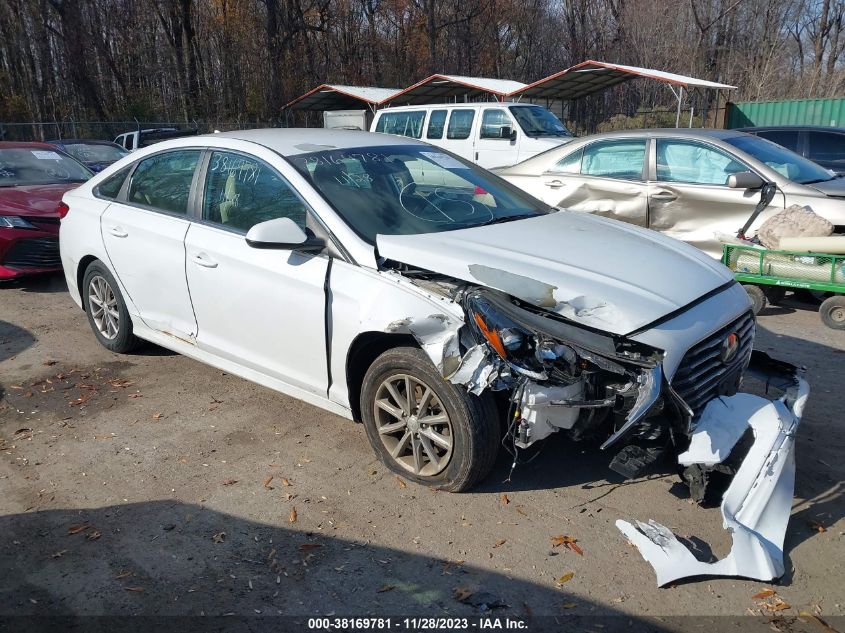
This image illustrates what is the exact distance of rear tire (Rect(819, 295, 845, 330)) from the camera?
20.6 ft

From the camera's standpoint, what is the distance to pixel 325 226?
3.94 meters

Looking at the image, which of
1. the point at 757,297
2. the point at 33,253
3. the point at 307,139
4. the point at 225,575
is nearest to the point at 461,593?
the point at 225,575

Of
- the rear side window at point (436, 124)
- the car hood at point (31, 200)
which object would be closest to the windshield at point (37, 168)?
the car hood at point (31, 200)

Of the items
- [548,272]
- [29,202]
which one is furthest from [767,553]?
[29,202]

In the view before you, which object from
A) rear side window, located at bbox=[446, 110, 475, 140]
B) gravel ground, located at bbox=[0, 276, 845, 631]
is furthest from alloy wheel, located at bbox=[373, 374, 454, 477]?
rear side window, located at bbox=[446, 110, 475, 140]

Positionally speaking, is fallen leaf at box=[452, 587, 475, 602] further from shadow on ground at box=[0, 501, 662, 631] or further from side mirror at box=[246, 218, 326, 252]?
side mirror at box=[246, 218, 326, 252]

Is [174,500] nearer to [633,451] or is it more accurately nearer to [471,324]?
[471,324]

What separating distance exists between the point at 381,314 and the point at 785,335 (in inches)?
169

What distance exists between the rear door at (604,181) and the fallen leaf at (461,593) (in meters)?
5.64

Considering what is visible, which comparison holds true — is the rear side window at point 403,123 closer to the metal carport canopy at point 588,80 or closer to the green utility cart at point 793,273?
the metal carport canopy at point 588,80

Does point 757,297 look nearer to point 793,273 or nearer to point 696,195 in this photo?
point 793,273

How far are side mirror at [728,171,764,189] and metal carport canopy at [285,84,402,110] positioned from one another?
17347 mm

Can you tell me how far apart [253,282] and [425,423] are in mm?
1372

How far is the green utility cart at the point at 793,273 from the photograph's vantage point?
20.3 feet
